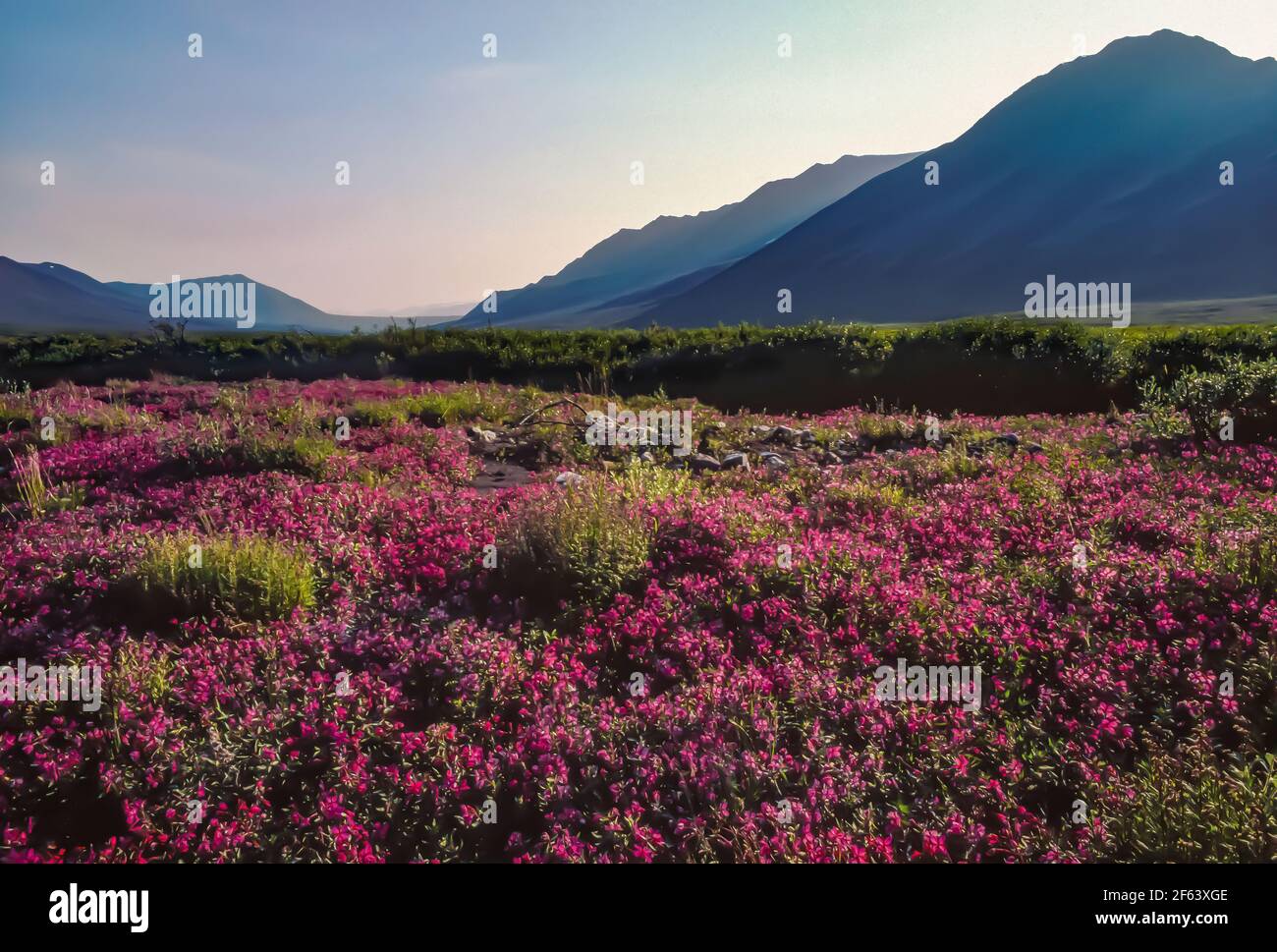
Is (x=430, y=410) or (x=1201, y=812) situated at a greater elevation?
(x=430, y=410)

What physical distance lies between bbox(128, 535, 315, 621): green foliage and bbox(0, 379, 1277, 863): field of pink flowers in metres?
0.02

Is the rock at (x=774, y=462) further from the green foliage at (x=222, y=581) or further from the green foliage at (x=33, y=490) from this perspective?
Result: the green foliage at (x=33, y=490)

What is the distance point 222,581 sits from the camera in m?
4.93

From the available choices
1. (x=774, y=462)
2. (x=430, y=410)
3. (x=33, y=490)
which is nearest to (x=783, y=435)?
(x=774, y=462)

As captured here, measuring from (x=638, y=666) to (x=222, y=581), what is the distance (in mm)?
3086

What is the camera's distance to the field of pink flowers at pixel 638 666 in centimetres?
331

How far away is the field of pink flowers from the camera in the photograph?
331 cm

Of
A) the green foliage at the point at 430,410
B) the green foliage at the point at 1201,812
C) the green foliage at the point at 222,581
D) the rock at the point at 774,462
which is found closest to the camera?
the green foliage at the point at 1201,812

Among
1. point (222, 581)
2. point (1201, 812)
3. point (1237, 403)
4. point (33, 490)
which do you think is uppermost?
point (1237, 403)

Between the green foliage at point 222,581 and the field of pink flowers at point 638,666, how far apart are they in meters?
0.02

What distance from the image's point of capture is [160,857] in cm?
312

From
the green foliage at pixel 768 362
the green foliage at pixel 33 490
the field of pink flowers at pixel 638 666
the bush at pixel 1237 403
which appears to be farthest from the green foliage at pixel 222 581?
the bush at pixel 1237 403

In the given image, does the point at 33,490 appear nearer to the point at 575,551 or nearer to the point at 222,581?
the point at 222,581

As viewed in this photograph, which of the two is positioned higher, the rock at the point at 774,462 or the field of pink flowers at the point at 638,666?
the rock at the point at 774,462
